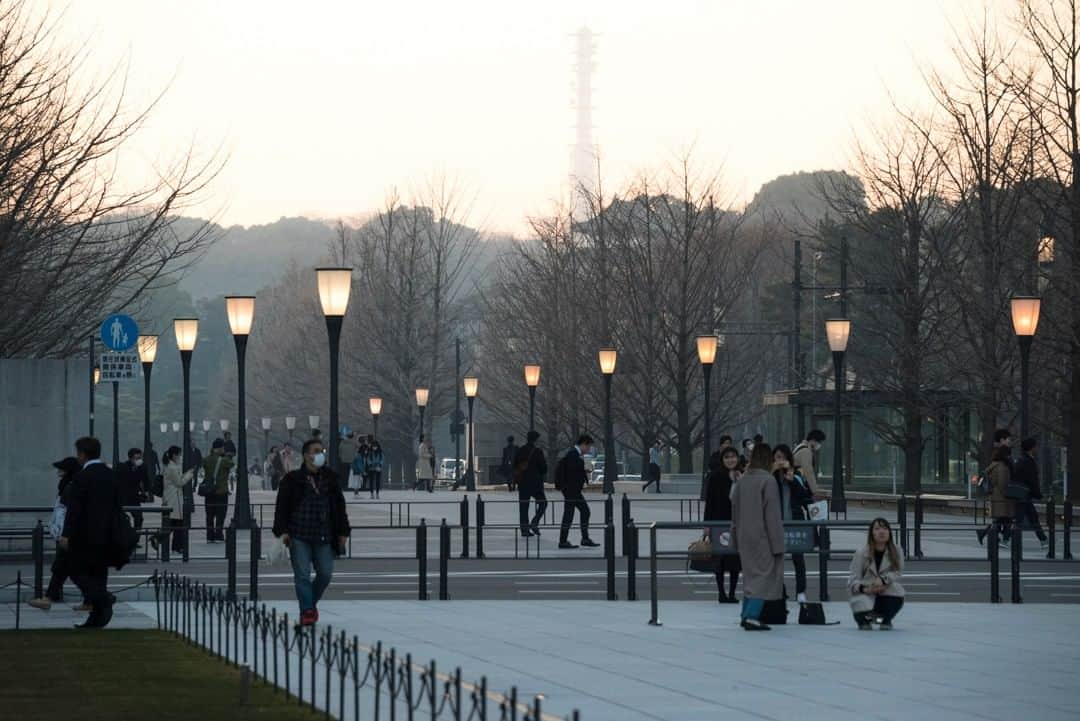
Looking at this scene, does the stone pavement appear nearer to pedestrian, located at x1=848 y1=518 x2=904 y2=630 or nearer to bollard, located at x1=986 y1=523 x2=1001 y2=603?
pedestrian, located at x1=848 y1=518 x2=904 y2=630

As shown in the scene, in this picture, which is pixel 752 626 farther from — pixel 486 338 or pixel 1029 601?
pixel 486 338

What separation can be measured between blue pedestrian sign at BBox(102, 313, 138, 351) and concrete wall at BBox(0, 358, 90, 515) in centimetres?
191

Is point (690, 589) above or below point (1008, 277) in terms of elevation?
below

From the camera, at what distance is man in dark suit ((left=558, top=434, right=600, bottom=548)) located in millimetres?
33594

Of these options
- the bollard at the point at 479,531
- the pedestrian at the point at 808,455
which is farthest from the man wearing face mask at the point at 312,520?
the bollard at the point at 479,531

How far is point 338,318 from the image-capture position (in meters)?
28.0

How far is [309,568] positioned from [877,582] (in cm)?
526

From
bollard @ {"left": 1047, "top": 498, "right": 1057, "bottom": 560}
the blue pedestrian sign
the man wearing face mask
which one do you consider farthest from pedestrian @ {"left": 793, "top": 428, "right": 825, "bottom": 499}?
the man wearing face mask

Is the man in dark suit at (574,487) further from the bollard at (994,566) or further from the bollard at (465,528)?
the bollard at (994,566)

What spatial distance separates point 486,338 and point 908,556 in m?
63.1

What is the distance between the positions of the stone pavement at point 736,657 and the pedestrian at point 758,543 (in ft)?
1.10

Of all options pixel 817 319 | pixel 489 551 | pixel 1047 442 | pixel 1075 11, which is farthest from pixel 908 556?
pixel 817 319

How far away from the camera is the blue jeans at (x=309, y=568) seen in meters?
18.5

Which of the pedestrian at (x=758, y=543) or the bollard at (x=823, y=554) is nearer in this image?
the pedestrian at (x=758, y=543)
